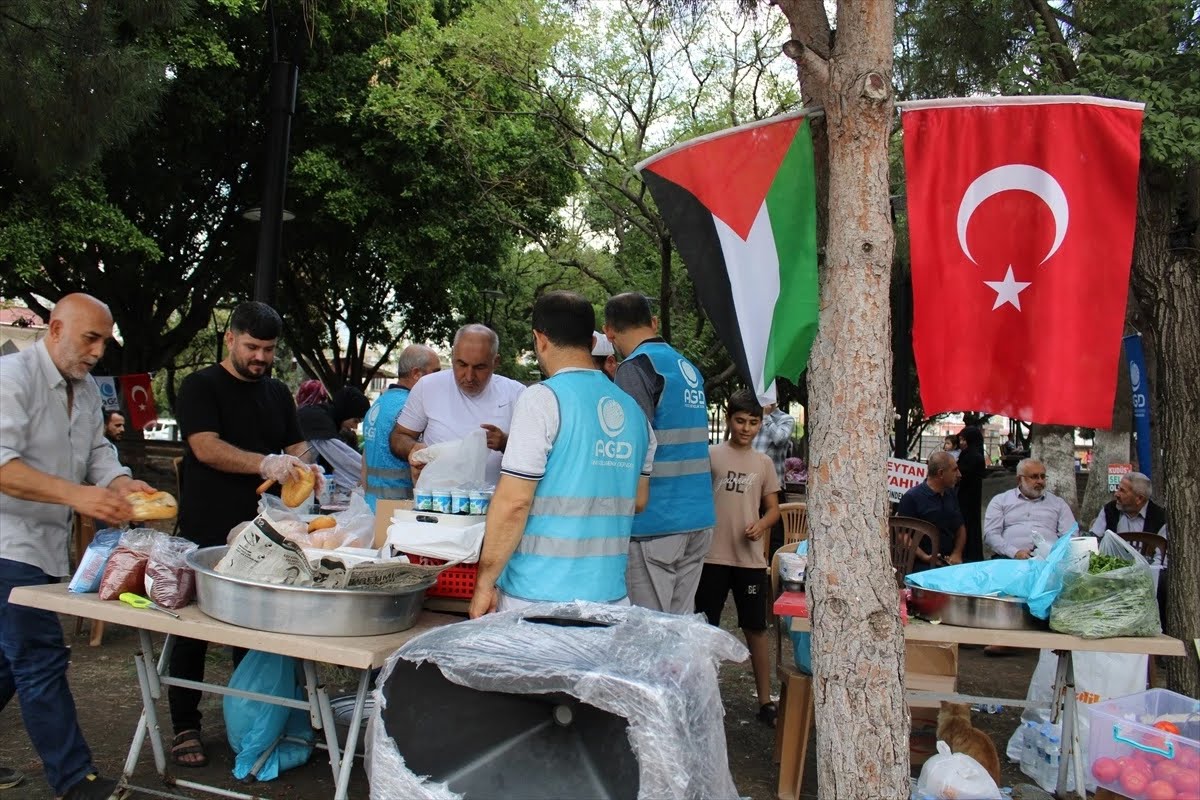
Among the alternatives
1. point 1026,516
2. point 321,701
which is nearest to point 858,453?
point 321,701

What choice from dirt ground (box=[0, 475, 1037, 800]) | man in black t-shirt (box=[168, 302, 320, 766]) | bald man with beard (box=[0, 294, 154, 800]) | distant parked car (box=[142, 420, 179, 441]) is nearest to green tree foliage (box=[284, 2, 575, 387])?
distant parked car (box=[142, 420, 179, 441])

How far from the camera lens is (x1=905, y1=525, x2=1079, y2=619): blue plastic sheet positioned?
12.9 feet

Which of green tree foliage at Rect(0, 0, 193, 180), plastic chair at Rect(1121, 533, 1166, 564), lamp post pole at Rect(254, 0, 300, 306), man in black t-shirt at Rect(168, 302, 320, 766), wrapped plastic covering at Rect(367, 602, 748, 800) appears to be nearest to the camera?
wrapped plastic covering at Rect(367, 602, 748, 800)

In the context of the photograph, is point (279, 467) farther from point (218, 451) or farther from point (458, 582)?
point (458, 582)

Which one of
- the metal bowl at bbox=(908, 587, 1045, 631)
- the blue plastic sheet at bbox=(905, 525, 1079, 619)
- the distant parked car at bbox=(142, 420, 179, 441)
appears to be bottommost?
the metal bowl at bbox=(908, 587, 1045, 631)

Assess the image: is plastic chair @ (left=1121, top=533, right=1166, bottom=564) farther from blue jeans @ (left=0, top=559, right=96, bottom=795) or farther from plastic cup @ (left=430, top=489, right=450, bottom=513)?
blue jeans @ (left=0, top=559, right=96, bottom=795)

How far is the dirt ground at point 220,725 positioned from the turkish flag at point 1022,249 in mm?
2268

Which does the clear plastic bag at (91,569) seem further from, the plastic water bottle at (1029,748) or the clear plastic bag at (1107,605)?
the plastic water bottle at (1029,748)

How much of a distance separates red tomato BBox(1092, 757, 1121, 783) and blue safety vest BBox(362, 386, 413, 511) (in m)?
3.52

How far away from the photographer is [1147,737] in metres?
3.44

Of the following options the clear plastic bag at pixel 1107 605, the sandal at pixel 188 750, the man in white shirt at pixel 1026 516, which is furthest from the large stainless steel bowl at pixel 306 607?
the man in white shirt at pixel 1026 516

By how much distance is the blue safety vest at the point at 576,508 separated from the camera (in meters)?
3.08

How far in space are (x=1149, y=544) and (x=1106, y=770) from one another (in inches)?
136

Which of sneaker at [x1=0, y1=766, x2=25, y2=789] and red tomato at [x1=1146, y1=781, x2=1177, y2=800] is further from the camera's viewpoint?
sneaker at [x1=0, y1=766, x2=25, y2=789]
